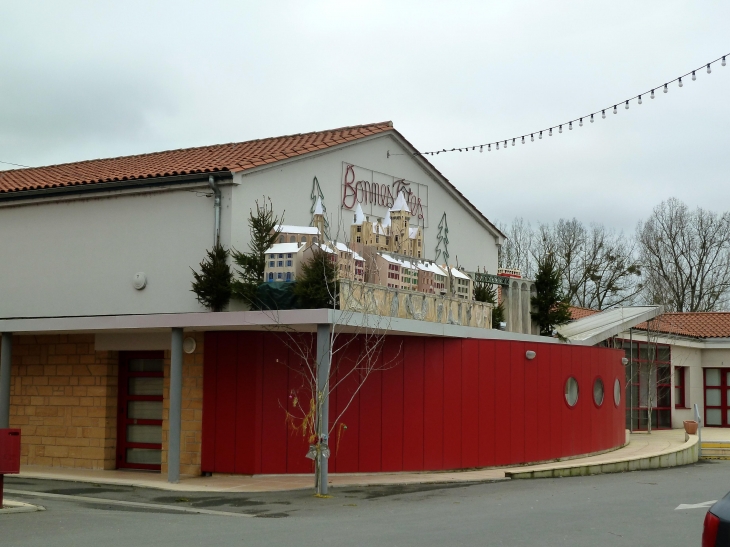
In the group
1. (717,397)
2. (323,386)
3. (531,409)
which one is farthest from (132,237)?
(717,397)

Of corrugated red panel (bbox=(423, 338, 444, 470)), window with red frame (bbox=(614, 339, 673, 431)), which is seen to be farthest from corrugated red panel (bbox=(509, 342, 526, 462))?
window with red frame (bbox=(614, 339, 673, 431))

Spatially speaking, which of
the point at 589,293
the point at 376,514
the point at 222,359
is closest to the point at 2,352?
the point at 222,359

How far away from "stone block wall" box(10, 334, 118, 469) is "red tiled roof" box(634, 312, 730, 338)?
20486 mm

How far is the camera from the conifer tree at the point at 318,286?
14562 mm

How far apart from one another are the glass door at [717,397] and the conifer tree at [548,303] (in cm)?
1491

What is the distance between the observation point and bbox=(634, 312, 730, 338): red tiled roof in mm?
33109

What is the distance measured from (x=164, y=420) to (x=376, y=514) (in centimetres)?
595

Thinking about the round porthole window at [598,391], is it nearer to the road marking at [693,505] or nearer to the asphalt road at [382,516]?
the asphalt road at [382,516]

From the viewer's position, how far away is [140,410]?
56.7 ft

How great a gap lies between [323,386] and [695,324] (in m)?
24.6

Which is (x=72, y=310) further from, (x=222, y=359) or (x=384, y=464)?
(x=384, y=464)

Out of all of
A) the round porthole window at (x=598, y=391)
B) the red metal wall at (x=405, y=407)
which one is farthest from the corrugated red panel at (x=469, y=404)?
the round porthole window at (x=598, y=391)

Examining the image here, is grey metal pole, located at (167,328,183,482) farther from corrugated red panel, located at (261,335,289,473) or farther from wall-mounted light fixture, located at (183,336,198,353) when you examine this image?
corrugated red panel, located at (261,335,289,473)

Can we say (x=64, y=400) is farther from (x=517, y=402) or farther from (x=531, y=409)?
(x=531, y=409)
